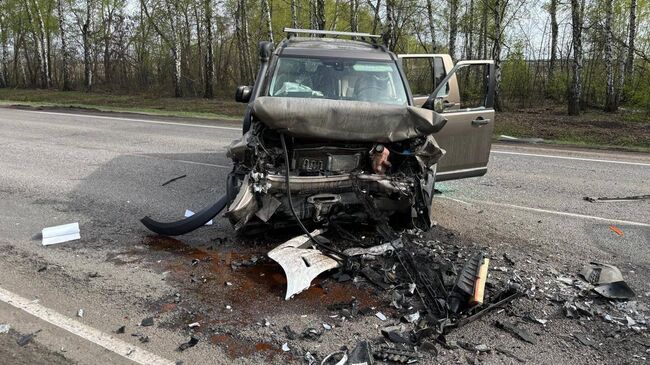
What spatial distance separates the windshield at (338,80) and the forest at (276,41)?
13.7 meters

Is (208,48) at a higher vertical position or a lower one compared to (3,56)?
lower

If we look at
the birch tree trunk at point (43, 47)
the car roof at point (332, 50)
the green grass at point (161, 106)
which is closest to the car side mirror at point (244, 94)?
the car roof at point (332, 50)

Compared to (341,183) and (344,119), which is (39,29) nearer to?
(344,119)

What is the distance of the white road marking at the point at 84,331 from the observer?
3.22 meters

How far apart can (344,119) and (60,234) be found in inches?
136

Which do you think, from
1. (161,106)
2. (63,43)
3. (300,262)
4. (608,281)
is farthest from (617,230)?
(63,43)

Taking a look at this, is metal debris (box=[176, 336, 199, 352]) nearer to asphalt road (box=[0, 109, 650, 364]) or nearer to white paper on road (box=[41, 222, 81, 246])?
asphalt road (box=[0, 109, 650, 364])

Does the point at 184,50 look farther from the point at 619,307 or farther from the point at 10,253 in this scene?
the point at 619,307

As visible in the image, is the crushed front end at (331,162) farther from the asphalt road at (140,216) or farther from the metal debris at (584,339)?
the metal debris at (584,339)

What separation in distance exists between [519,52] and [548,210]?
21.6 meters

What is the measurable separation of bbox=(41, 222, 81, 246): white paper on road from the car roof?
3259mm

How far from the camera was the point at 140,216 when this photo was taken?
624cm

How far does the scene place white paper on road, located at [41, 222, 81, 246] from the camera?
538cm

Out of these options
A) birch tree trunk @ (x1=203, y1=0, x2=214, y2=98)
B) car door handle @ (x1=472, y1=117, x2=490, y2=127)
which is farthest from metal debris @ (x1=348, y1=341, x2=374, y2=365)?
birch tree trunk @ (x1=203, y1=0, x2=214, y2=98)
